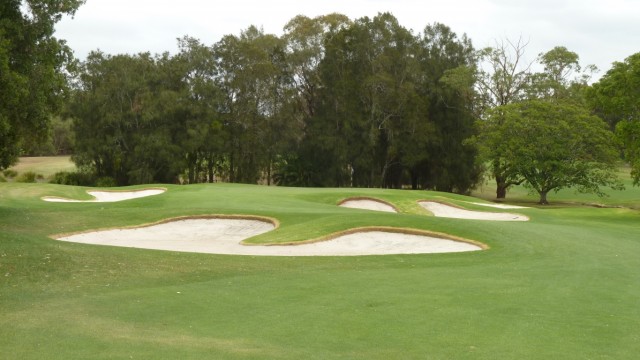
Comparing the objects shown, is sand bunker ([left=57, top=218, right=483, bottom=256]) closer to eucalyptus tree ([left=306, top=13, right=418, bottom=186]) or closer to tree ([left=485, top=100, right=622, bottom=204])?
tree ([left=485, top=100, right=622, bottom=204])

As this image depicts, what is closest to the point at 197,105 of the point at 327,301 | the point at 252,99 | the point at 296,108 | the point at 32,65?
the point at 252,99

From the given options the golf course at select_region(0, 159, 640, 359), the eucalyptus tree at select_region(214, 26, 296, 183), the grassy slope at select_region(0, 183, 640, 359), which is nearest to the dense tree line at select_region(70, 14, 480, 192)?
the eucalyptus tree at select_region(214, 26, 296, 183)

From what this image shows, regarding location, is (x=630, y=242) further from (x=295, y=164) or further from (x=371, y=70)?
(x=295, y=164)

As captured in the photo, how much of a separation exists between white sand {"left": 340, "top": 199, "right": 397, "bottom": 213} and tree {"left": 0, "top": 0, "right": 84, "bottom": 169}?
18.2m

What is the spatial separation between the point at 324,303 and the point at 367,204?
25.9 meters

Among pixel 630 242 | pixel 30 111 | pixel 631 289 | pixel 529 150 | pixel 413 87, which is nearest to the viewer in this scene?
pixel 631 289

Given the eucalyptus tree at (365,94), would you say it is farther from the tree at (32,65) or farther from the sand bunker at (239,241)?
the tree at (32,65)

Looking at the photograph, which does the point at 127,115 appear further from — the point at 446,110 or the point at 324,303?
the point at 324,303

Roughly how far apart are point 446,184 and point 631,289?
5358 centimetres

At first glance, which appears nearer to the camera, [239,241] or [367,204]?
[239,241]

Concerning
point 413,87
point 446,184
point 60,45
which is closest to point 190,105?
point 413,87

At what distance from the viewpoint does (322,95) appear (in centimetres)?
6750

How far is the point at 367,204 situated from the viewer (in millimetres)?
36500

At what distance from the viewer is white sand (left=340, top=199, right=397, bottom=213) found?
118ft
